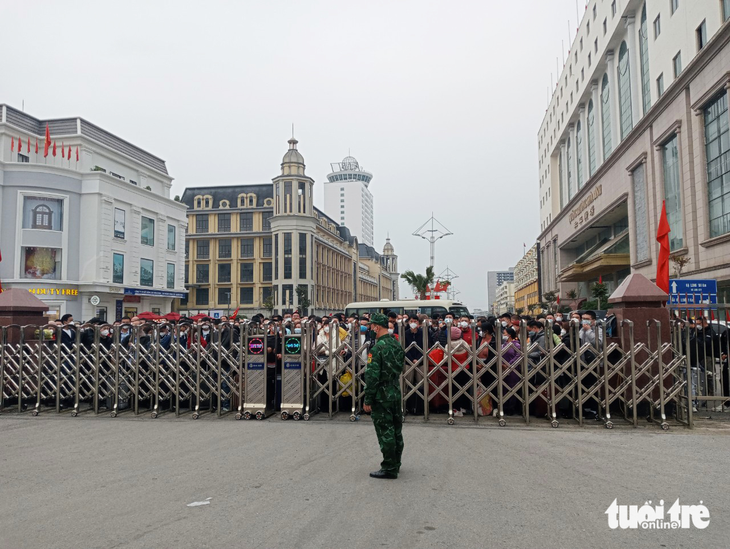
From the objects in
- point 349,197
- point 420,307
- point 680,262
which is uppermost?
point 349,197

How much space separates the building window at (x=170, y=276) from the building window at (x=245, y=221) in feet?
87.4

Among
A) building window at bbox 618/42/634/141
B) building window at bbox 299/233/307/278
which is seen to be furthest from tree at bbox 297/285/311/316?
building window at bbox 618/42/634/141

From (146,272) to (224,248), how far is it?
31.1 metres

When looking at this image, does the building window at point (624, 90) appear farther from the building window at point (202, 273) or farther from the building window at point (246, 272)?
the building window at point (202, 273)

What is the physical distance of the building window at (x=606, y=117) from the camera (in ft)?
122

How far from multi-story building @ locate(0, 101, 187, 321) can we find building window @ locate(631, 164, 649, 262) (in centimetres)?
3415

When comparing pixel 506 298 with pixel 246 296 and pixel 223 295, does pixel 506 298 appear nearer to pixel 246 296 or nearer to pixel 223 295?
pixel 246 296

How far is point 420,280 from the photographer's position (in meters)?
58.1

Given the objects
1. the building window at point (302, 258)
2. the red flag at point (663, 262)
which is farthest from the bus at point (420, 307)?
the building window at point (302, 258)

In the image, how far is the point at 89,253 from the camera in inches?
1417

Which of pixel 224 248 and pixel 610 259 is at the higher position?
pixel 224 248

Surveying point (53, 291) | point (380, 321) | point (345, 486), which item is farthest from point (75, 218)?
point (345, 486)

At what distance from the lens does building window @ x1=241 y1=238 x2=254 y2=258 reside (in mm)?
71688

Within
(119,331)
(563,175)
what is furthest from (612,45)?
(119,331)
